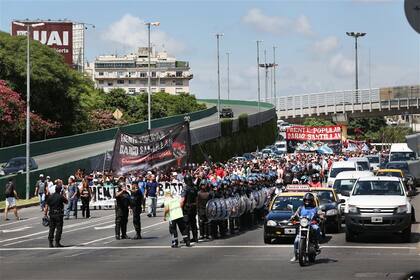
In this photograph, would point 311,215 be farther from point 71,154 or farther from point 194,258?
point 71,154

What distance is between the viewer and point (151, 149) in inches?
1453

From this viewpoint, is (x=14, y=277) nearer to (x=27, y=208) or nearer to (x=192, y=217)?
(x=192, y=217)

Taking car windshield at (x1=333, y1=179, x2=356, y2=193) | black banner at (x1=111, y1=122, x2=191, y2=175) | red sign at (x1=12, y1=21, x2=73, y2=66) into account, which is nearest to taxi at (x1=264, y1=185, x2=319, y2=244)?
car windshield at (x1=333, y1=179, x2=356, y2=193)

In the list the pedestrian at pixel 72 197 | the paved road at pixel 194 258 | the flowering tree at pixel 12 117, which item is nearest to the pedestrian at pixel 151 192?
the pedestrian at pixel 72 197

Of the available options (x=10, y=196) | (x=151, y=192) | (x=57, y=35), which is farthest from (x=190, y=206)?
(x=57, y=35)

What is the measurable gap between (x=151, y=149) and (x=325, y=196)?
1264cm

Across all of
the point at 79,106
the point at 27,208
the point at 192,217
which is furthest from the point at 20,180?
the point at 79,106

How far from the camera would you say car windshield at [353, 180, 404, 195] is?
77.8 ft

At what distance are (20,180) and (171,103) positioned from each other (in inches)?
3347

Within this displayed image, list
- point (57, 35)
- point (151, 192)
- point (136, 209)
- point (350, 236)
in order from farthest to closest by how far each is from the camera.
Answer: point (57, 35) < point (151, 192) < point (136, 209) < point (350, 236)

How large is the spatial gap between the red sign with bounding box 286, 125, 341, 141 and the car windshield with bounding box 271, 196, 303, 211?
4484 cm

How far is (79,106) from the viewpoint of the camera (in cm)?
7600

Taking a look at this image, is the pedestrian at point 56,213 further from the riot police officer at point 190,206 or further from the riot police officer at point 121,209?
the riot police officer at point 190,206

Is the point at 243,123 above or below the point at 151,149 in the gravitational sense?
above
